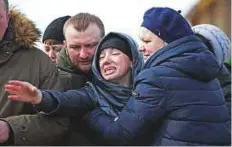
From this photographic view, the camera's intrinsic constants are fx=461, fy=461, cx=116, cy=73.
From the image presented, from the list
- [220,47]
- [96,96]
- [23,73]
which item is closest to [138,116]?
[96,96]

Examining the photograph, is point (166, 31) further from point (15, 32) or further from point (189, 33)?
point (15, 32)

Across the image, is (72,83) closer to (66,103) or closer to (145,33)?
(66,103)

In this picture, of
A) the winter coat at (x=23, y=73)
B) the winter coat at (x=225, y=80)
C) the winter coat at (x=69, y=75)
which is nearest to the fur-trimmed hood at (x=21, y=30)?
the winter coat at (x=23, y=73)

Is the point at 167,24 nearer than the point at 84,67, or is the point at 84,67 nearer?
the point at 167,24

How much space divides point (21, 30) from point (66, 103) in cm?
38

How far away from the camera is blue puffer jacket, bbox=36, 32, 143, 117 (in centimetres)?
190

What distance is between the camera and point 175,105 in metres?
1.83

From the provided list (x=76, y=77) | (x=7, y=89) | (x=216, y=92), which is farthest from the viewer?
(x=76, y=77)

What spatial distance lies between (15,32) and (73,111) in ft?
1.38

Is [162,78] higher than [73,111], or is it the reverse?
[162,78]

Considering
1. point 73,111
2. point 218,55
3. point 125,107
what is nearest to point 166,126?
point 125,107

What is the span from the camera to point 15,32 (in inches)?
78.0

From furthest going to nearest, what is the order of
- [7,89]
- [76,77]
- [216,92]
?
1. [76,77]
2. [216,92]
3. [7,89]

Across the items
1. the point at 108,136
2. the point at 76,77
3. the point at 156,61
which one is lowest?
the point at 108,136
